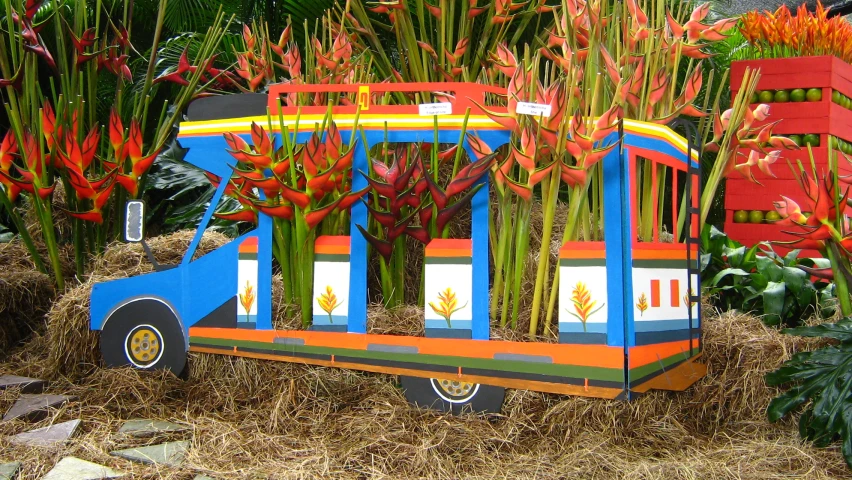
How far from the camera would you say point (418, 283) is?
12.5ft

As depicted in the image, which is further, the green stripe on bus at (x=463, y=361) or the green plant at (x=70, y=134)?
the green plant at (x=70, y=134)

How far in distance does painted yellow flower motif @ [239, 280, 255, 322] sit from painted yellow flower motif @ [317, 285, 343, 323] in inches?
12.4

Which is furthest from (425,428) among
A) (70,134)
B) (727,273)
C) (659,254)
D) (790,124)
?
(790,124)

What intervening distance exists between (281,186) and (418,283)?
3.01ft

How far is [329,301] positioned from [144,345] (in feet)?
3.23

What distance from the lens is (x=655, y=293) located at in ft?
9.75

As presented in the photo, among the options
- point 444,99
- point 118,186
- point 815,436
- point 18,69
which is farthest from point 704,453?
point 18,69

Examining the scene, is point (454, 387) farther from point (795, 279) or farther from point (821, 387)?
point (795, 279)

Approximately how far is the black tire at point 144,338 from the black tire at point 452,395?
1.06m

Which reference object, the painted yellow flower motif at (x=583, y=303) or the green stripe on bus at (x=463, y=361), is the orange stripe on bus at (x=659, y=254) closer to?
the painted yellow flower motif at (x=583, y=303)

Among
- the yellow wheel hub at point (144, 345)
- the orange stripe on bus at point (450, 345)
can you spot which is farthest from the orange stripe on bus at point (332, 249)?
the yellow wheel hub at point (144, 345)

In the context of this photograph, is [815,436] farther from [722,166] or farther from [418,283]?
[418,283]

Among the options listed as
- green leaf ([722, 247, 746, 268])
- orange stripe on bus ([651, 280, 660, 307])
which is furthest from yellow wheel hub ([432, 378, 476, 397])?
green leaf ([722, 247, 746, 268])

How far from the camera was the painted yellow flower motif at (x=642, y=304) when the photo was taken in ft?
9.46
